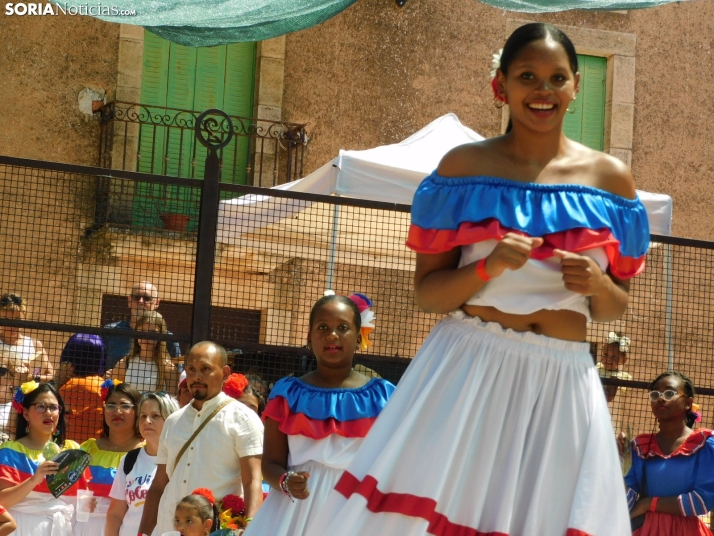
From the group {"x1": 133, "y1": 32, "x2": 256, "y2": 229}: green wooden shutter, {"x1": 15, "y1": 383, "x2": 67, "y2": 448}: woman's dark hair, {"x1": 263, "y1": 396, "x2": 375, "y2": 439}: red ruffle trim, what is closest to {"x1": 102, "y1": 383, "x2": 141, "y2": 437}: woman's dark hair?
{"x1": 15, "y1": 383, "x2": 67, "y2": 448}: woman's dark hair

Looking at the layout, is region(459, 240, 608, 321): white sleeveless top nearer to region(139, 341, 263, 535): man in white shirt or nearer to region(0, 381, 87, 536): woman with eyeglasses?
region(139, 341, 263, 535): man in white shirt

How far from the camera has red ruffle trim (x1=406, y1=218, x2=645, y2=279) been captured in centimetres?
273

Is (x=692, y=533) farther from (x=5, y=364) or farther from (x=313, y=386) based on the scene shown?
(x=5, y=364)

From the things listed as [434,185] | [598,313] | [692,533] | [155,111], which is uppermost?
[155,111]

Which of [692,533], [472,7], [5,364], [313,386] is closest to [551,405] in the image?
[313,386]

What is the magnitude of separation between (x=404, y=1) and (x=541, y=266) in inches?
501

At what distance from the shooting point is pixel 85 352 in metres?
7.84

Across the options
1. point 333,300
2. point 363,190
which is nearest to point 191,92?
point 363,190

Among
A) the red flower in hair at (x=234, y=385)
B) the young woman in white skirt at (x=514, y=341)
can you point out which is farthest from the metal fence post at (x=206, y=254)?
the young woman in white skirt at (x=514, y=341)

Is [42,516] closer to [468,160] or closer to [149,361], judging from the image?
[149,361]

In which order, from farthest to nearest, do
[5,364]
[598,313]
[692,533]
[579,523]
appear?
[5,364] → [692,533] → [598,313] → [579,523]

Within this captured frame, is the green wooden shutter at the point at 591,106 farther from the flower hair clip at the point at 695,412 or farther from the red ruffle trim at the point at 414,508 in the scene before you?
the red ruffle trim at the point at 414,508

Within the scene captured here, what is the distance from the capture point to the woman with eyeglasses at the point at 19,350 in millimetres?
7688

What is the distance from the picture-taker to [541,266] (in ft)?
9.01
